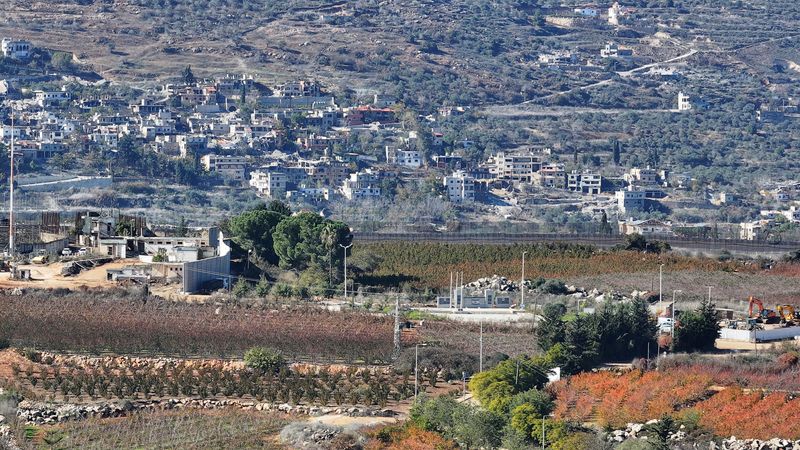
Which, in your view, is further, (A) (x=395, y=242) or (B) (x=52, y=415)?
(A) (x=395, y=242)

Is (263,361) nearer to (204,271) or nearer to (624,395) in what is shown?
(624,395)

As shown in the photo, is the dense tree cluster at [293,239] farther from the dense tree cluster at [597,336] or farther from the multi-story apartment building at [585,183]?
the multi-story apartment building at [585,183]

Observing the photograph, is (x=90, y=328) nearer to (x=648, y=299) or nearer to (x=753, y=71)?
(x=648, y=299)

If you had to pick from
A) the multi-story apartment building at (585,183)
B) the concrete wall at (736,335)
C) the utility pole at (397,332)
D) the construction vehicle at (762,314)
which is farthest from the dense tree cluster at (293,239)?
the multi-story apartment building at (585,183)

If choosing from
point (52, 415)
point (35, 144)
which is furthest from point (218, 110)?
point (52, 415)

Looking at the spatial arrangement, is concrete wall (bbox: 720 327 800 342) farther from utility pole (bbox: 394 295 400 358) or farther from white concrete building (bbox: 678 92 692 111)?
white concrete building (bbox: 678 92 692 111)

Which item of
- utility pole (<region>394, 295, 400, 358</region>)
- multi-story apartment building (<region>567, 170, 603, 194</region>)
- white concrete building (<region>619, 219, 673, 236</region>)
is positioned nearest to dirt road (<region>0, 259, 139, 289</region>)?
utility pole (<region>394, 295, 400, 358</region>)
